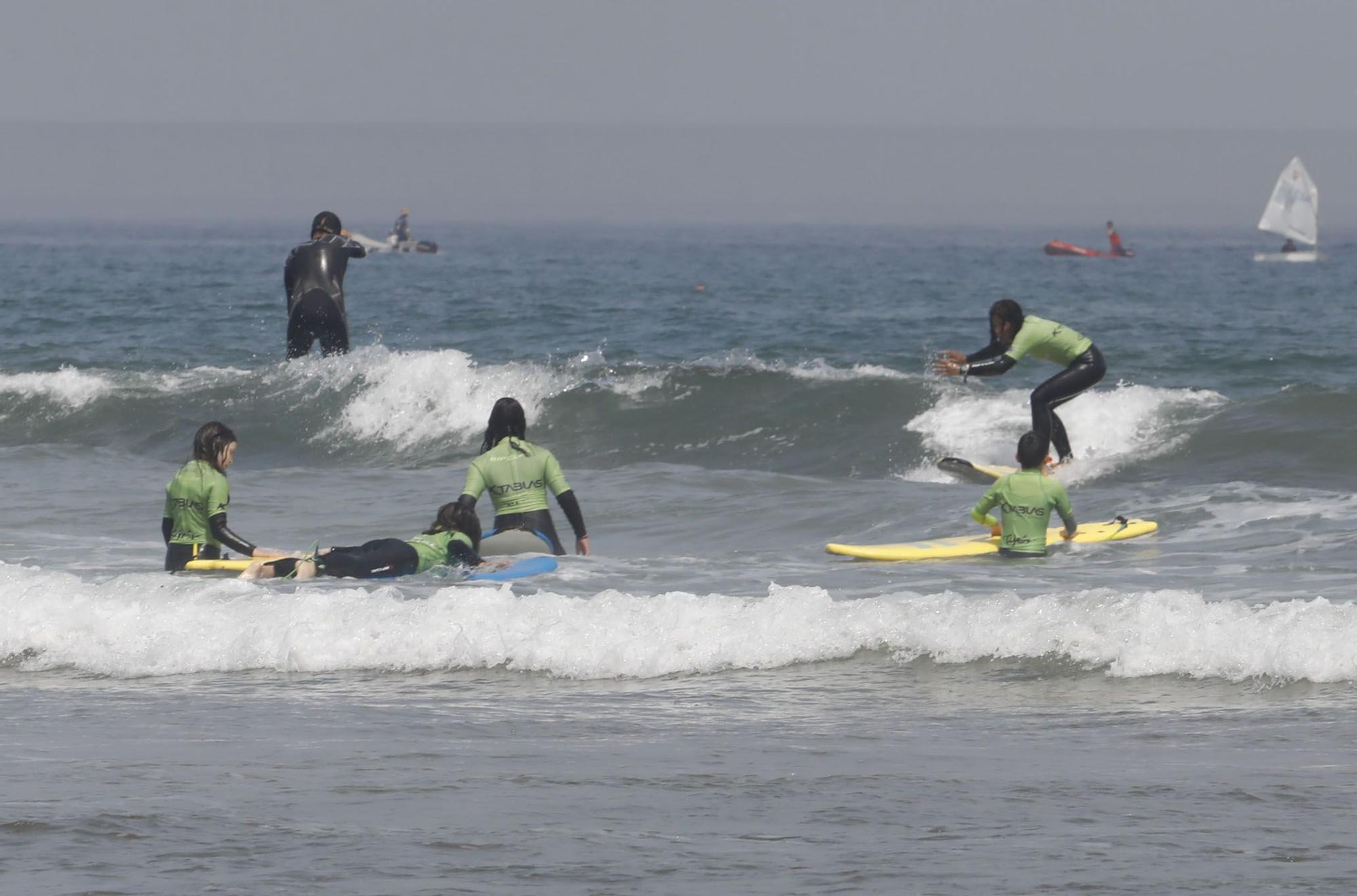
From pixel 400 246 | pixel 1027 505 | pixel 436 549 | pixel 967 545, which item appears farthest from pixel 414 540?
pixel 400 246

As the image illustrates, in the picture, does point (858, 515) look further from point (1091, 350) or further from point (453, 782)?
point (453, 782)

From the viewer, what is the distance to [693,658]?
8.27m

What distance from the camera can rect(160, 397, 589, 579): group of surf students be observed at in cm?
991

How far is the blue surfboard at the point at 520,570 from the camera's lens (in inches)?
390

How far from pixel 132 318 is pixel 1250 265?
2070 inches

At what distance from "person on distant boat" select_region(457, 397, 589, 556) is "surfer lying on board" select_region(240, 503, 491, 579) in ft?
1.01

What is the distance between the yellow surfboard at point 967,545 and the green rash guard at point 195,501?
3857 mm

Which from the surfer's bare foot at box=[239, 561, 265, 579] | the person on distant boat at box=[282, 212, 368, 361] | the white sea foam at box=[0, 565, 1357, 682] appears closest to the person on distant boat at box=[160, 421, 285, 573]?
the surfer's bare foot at box=[239, 561, 265, 579]

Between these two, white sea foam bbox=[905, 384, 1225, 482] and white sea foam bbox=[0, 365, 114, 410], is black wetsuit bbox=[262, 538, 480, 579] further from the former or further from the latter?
white sea foam bbox=[0, 365, 114, 410]

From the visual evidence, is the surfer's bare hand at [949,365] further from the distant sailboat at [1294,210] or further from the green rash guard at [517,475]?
the distant sailboat at [1294,210]

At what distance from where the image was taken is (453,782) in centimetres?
601

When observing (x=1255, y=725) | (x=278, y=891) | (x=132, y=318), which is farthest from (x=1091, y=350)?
(x=132, y=318)

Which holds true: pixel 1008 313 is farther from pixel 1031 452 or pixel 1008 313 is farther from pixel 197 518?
pixel 197 518

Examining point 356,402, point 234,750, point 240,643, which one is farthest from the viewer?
point 356,402
